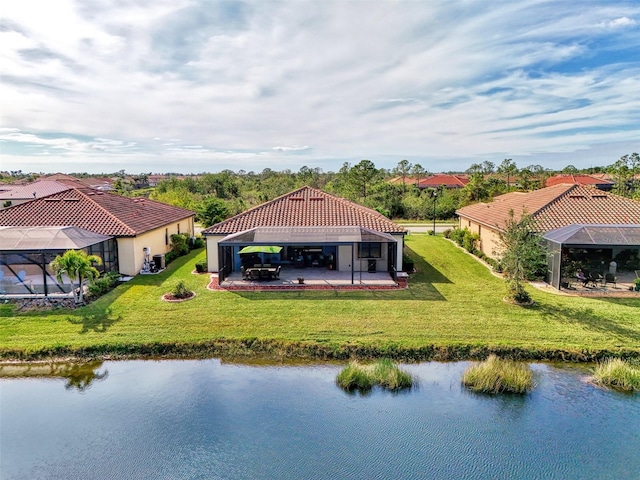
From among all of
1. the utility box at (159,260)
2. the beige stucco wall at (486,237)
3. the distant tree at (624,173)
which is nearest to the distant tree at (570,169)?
the distant tree at (624,173)

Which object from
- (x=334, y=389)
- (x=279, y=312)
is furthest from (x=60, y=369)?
(x=334, y=389)

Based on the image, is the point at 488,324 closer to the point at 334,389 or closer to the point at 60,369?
the point at 334,389

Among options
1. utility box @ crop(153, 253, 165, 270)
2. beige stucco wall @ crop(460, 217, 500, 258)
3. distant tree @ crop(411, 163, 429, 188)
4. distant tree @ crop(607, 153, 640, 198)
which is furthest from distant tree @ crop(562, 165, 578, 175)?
utility box @ crop(153, 253, 165, 270)

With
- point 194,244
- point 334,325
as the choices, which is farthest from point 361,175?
point 334,325

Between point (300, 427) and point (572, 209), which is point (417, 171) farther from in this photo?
point (300, 427)

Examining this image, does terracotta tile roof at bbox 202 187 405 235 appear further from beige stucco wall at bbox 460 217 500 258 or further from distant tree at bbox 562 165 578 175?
distant tree at bbox 562 165 578 175

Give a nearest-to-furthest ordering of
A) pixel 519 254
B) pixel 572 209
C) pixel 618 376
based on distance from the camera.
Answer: pixel 618 376 → pixel 519 254 → pixel 572 209
